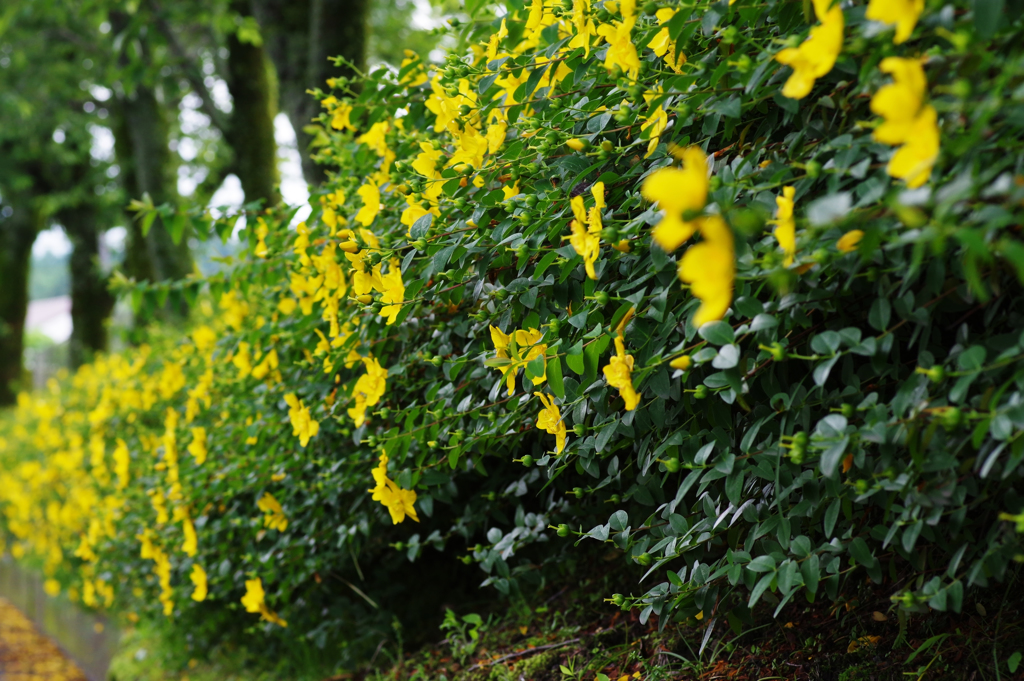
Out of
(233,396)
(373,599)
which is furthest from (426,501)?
(233,396)

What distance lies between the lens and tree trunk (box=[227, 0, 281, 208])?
5.76m

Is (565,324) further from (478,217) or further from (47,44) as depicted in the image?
(47,44)

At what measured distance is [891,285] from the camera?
39.2 inches

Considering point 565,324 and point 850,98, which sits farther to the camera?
point 565,324

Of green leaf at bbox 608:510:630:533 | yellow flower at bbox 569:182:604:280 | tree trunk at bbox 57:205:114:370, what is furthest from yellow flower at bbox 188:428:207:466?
tree trunk at bbox 57:205:114:370

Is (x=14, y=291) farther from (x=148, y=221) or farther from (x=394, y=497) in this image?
(x=394, y=497)

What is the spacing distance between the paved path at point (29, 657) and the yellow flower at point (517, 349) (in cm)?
447

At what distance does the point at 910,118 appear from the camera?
727 mm

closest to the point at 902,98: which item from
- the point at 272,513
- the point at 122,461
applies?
the point at 272,513

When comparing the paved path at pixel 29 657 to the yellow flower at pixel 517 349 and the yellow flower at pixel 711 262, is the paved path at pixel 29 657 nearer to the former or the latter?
the yellow flower at pixel 517 349

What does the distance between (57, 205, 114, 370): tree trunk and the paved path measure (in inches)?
154

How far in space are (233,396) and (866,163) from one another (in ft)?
6.69

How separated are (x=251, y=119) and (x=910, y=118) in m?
5.86

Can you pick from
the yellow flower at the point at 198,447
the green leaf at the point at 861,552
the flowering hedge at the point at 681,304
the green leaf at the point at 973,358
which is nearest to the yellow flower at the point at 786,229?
the flowering hedge at the point at 681,304
